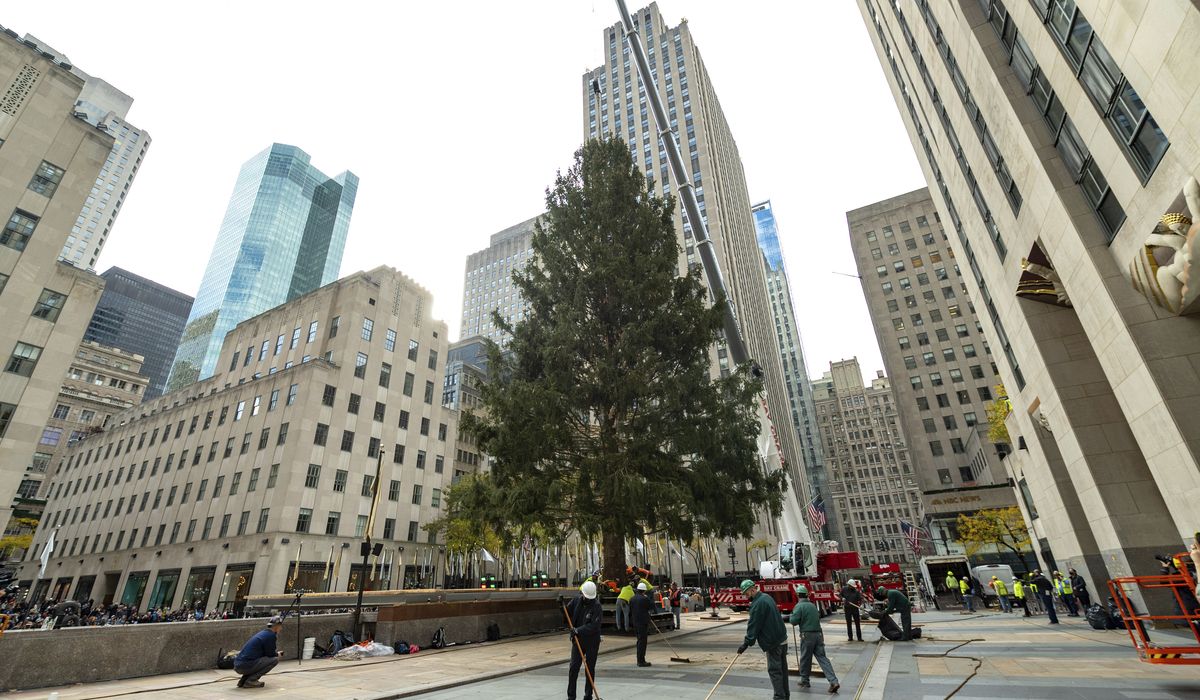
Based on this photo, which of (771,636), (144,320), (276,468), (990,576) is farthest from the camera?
(144,320)

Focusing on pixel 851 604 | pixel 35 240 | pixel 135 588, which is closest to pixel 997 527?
pixel 851 604

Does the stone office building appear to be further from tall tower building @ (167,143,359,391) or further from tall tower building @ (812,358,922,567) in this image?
tall tower building @ (812,358,922,567)

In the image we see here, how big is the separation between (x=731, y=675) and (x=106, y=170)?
693 ft

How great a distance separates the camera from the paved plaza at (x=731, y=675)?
844 cm

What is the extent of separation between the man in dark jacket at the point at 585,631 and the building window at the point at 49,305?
39.4 metres

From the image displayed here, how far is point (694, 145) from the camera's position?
94.1 metres

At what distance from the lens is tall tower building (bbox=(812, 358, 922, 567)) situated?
124 meters

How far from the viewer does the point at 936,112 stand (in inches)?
1077

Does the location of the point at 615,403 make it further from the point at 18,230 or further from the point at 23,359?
the point at 18,230

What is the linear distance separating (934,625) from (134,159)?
225 meters

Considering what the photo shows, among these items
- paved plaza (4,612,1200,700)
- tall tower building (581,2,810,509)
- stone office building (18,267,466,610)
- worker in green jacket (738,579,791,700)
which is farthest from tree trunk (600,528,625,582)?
tall tower building (581,2,810,509)

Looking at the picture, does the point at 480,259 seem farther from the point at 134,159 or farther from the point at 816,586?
the point at 816,586

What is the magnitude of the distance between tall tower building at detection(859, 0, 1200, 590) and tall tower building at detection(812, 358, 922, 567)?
105588 mm

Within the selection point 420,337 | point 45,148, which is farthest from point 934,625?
point 45,148
